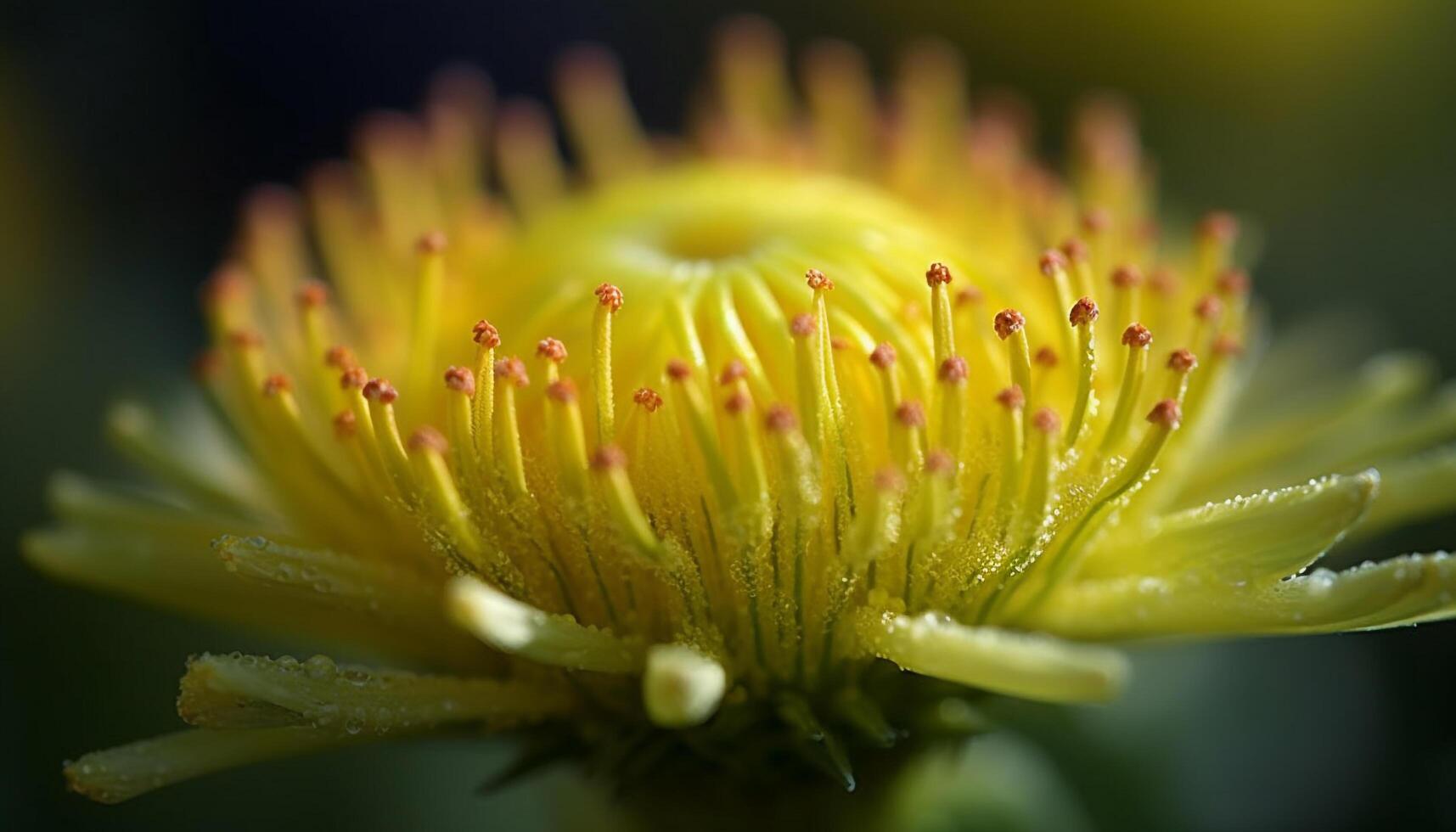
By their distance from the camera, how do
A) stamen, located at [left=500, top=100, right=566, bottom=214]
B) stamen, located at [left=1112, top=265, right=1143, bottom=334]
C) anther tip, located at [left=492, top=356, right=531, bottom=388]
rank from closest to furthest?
anther tip, located at [left=492, top=356, right=531, bottom=388] < stamen, located at [left=1112, top=265, right=1143, bottom=334] < stamen, located at [left=500, top=100, right=566, bottom=214]

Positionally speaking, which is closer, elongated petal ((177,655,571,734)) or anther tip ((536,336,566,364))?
elongated petal ((177,655,571,734))

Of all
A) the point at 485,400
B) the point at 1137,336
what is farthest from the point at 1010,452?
the point at 485,400

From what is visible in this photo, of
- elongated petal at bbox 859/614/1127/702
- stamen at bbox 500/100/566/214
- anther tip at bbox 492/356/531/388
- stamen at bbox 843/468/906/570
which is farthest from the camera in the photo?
stamen at bbox 500/100/566/214

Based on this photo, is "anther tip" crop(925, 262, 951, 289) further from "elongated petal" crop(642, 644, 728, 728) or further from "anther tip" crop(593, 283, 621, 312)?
"elongated petal" crop(642, 644, 728, 728)

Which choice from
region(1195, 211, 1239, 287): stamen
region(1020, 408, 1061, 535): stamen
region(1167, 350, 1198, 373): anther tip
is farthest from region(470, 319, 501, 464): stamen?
region(1195, 211, 1239, 287): stamen

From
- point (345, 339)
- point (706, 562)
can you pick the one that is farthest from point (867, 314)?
point (345, 339)

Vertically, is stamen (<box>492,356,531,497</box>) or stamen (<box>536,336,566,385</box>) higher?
stamen (<box>536,336,566,385</box>)
